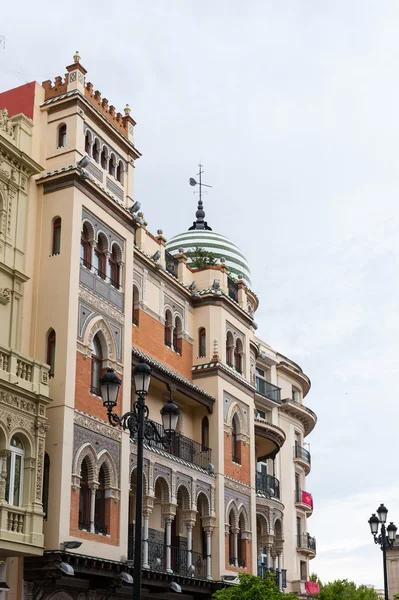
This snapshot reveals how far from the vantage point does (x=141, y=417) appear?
17641mm

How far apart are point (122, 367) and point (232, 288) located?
1091cm

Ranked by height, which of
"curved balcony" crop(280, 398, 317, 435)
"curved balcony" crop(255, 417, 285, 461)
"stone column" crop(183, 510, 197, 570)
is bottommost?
"stone column" crop(183, 510, 197, 570)

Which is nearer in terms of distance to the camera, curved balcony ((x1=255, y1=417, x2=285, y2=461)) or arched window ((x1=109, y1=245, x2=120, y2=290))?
arched window ((x1=109, y1=245, x2=120, y2=290))

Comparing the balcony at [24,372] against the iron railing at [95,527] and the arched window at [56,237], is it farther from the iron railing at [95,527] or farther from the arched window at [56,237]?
the arched window at [56,237]

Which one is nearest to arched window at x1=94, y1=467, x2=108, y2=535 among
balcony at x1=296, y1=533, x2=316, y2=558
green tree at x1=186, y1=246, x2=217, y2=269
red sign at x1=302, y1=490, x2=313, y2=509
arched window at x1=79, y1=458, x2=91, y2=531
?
arched window at x1=79, y1=458, x2=91, y2=531

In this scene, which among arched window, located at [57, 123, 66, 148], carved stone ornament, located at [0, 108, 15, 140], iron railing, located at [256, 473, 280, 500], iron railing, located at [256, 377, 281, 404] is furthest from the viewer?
iron railing, located at [256, 377, 281, 404]

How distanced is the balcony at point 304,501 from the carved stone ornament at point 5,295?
29318 millimetres

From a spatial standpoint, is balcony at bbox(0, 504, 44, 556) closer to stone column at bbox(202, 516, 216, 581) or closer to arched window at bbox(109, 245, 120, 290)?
arched window at bbox(109, 245, 120, 290)

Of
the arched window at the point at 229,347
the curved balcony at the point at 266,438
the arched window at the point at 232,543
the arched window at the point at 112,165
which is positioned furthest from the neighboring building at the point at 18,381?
the curved balcony at the point at 266,438

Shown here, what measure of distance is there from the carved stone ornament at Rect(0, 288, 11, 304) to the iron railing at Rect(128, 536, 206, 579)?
27.2 feet

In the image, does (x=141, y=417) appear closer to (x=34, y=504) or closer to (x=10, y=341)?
(x=34, y=504)

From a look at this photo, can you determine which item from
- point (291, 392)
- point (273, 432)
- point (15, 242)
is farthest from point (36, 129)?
point (291, 392)

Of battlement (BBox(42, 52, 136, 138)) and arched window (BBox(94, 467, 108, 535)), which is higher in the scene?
battlement (BBox(42, 52, 136, 138))

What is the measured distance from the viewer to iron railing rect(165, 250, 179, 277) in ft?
116
